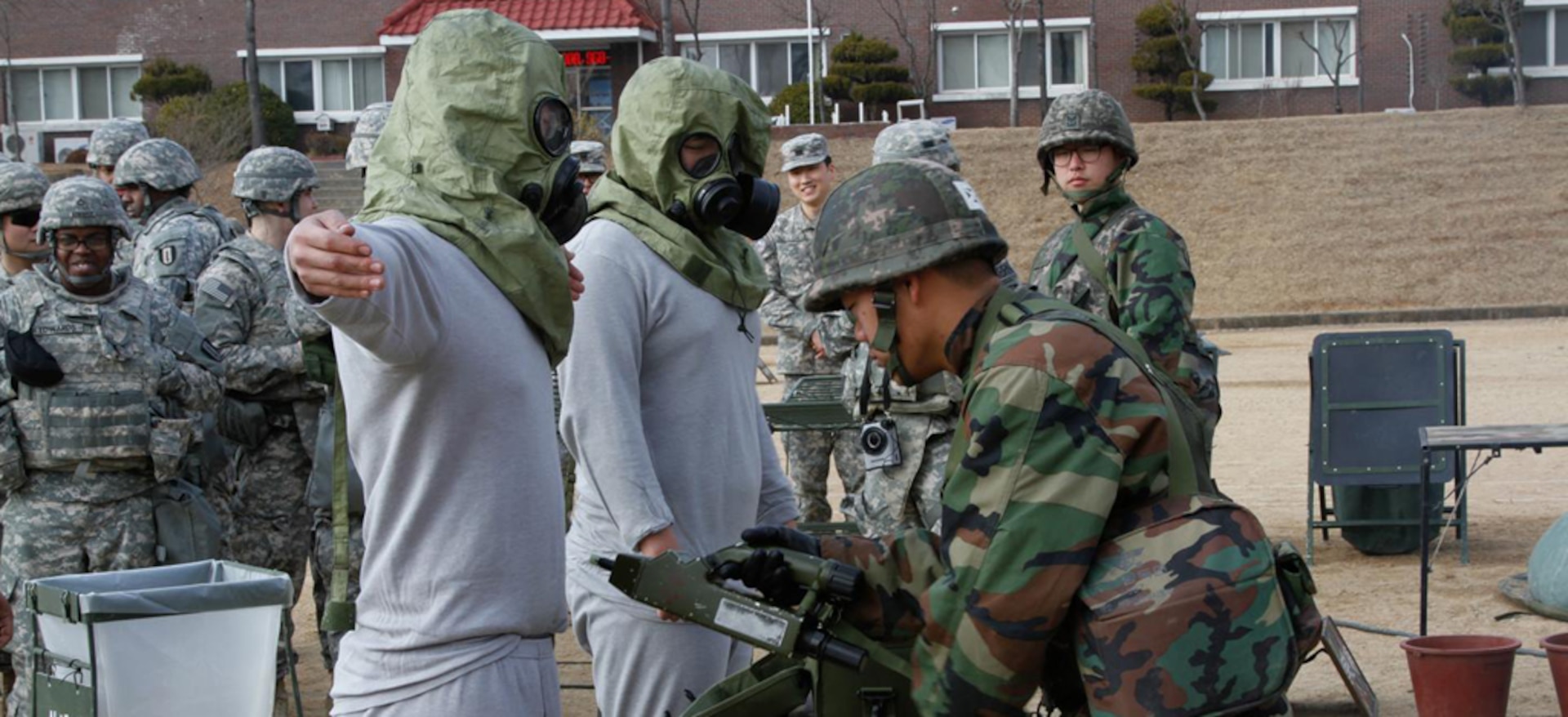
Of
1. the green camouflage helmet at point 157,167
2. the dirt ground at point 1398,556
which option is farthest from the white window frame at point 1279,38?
the green camouflage helmet at point 157,167

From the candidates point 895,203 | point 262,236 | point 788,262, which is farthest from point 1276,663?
point 788,262

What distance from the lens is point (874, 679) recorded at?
3.62m

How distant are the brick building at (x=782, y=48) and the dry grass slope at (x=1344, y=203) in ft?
21.7

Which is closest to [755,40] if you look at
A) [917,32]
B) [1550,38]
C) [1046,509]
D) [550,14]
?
[917,32]

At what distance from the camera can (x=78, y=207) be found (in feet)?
22.6

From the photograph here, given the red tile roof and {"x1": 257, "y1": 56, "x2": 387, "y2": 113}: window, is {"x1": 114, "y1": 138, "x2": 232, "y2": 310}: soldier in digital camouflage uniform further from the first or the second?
{"x1": 257, "y1": 56, "x2": 387, "y2": 113}: window

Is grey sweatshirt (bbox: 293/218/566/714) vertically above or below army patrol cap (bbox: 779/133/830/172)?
below

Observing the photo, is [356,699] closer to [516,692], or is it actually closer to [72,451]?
[516,692]

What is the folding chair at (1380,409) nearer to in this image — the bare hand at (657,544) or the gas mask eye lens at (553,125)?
the bare hand at (657,544)

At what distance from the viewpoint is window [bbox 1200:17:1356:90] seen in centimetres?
4309

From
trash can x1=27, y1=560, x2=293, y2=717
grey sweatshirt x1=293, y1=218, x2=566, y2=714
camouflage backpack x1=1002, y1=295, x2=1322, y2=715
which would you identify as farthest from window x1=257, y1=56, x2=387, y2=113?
camouflage backpack x1=1002, y1=295, x2=1322, y2=715

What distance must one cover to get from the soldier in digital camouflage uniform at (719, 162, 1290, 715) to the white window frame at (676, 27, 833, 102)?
40.2m

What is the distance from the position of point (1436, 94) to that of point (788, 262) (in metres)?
34.8

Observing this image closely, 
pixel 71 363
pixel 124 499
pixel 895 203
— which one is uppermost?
pixel 895 203
